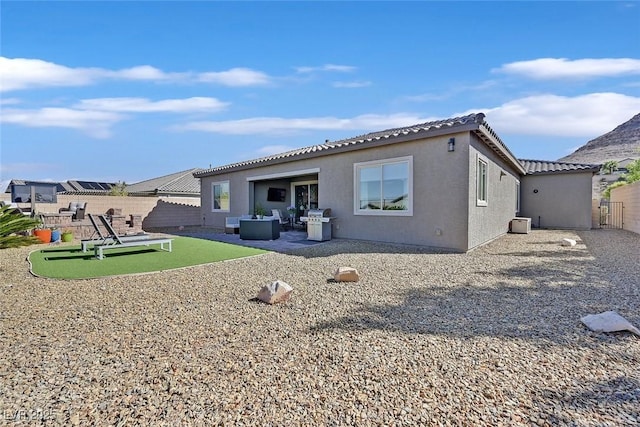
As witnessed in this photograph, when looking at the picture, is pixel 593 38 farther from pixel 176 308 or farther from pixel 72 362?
pixel 72 362

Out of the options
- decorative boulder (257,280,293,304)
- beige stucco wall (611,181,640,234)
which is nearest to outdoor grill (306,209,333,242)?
decorative boulder (257,280,293,304)

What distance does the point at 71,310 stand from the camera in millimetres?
4230

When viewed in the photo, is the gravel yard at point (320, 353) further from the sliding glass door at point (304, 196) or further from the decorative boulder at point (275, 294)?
the sliding glass door at point (304, 196)

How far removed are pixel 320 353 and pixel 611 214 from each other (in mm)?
21837

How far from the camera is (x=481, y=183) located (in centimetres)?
1025

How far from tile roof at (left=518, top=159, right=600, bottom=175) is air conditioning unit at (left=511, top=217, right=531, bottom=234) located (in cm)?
448

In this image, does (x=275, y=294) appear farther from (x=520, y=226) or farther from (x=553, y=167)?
(x=553, y=167)

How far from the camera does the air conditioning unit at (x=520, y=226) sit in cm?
1417

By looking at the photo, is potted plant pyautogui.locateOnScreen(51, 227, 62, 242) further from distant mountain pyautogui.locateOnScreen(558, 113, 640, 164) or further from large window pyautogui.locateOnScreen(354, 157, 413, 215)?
distant mountain pyautogui.locateOnScreen(558, 113, 640, 164)

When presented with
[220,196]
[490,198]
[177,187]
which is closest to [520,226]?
[490,198]

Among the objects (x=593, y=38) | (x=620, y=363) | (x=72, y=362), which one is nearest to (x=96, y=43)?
(x=72, y=362)

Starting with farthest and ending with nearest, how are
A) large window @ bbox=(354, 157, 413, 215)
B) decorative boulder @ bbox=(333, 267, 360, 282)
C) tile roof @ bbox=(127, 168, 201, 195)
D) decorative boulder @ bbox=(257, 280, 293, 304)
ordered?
tile roof @ bbox=(127, 168, 201, 195), large window @ bbox=(354, 157, 413, 215), decorative boulder @ bbox=(333, 267, 360, 282), decorative boulder @ bbox=(257, 280, 293, 304)

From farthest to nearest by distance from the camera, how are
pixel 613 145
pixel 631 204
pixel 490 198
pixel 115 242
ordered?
pixel 613 145, pixel 631 204, pixel 490 198, pixel 115 242

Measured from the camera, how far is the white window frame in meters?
9.61
